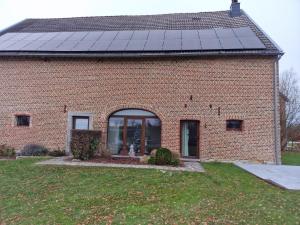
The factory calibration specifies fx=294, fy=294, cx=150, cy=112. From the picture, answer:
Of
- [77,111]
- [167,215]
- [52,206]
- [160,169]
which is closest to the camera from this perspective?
[167,215]

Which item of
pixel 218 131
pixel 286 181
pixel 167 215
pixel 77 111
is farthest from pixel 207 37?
pixel 167 215

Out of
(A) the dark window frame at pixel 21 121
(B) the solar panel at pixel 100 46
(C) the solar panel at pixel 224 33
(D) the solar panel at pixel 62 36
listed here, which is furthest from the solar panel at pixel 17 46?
(C) the solar panel at pixel 224 33

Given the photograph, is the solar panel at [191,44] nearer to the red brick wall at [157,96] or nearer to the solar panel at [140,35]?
the red brick wall at [157,96]

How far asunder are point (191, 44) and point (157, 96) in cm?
A: 306

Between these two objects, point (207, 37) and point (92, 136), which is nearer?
point (92, 136)

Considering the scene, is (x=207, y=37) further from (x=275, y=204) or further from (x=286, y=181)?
(x=275, y=204)

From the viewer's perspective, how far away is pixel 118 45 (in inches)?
585

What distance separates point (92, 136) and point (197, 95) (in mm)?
5225

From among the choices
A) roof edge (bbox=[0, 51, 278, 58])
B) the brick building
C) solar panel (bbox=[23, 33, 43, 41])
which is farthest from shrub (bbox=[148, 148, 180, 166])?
solar panel (bbox=[23, 33, 43, 41])

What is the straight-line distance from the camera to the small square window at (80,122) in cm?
1448

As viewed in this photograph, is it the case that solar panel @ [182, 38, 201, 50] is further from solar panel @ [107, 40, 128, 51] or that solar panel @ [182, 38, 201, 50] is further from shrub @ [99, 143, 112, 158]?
shrub @ [99, 143, 112, 158]

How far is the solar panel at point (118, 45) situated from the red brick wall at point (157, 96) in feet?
2.04

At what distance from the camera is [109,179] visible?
8.38 metres

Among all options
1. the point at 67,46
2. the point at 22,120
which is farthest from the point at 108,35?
the point at 22,120
